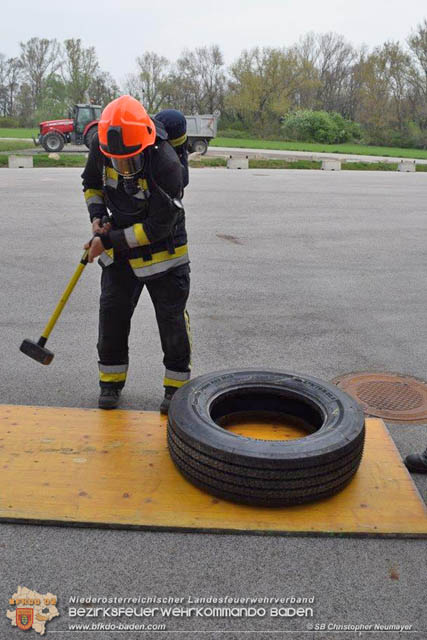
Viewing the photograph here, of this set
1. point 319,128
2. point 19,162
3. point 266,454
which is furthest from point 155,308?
point 319,128

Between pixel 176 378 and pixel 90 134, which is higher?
pixel 90 134

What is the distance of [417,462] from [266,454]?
1.01 m

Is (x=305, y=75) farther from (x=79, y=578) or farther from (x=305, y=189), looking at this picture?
(x=79, y=578)

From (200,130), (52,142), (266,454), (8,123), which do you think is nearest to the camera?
(266,454)

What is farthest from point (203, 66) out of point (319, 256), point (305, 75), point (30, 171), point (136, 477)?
point (136, 477)

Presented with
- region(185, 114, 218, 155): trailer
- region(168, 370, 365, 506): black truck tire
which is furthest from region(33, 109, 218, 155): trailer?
region(168, 370, 365, 506): black truck tire

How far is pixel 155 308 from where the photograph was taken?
362cm

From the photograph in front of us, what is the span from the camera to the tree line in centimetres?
5500

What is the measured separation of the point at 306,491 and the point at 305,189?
1506cm

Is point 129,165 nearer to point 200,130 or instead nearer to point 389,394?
point 389,394

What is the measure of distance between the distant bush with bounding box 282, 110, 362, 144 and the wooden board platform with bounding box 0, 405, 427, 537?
2046 inches

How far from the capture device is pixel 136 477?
2.97 meters

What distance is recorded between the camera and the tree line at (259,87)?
180ft

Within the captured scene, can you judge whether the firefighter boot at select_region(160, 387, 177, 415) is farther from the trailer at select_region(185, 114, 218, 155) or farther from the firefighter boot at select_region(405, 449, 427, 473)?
the trailer at select_region(185, 114, 218, 155)
